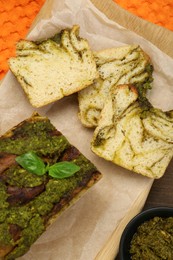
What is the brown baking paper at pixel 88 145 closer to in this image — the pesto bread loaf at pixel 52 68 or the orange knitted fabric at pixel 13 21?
the pesto bread loaf at pixel 52 68

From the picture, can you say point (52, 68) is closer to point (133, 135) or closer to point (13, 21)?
point (133, 135)

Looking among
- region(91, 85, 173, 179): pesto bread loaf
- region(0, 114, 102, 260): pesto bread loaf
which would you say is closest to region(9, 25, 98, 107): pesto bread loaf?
region(91, 85, 173, 179): pesto bread loaf

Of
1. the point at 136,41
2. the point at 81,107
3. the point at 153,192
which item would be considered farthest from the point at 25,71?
the point at 153,192

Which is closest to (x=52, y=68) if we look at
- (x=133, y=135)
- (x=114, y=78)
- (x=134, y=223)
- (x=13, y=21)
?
(x=114, y=78)

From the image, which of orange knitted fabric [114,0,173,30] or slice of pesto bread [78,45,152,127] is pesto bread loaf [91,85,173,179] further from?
orange knitted fabric [114,0,173,30]

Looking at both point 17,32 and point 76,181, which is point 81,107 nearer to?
point 76,181

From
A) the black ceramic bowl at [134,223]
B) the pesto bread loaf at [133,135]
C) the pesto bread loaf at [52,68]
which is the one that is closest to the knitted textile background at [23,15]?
the pesto bread loaf at [52,68]
